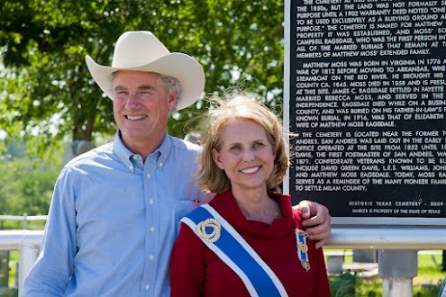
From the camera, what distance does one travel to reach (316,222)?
A: 4.29m

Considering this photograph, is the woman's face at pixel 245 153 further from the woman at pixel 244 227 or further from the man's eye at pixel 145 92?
the man's eye at pixel 145 92

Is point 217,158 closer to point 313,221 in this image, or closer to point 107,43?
point 313,221

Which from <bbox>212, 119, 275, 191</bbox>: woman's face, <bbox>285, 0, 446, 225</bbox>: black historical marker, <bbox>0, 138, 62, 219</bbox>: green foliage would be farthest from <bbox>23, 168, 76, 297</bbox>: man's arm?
<bbox>0, 138, 62, 219</bbox>: green foliage

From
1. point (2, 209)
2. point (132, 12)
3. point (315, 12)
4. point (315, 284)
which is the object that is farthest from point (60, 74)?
point (2, 209)

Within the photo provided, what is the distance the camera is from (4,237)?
4562mm

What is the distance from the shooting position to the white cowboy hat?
4.32 meters

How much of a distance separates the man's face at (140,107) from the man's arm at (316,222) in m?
0.83

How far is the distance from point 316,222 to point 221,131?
672 mm

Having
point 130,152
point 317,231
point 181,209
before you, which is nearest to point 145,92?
point 130,152

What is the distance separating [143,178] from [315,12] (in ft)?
5.15

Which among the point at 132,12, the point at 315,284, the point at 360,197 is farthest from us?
the point at 132,12

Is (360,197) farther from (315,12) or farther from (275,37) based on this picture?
(275,37)

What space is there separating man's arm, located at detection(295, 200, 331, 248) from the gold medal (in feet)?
1.65

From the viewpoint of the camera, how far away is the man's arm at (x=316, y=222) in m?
4.24
